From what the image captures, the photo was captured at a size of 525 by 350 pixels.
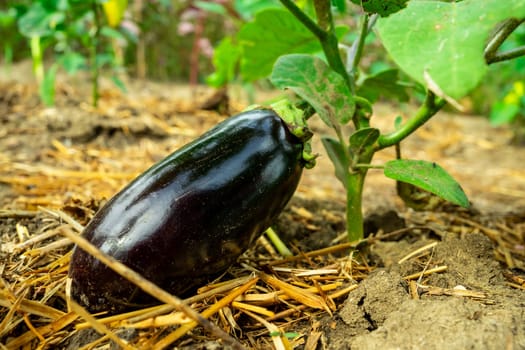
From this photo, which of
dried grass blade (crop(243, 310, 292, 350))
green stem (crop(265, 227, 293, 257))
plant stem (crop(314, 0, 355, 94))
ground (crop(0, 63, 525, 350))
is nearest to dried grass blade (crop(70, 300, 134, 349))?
ground (crop(0, 63, 525, 350))

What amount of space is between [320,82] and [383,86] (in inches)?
13.0

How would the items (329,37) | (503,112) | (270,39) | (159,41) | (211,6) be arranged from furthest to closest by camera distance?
1. (159,41)
2. (503,112)
3. (211,6)
4. (270,39)
5. (329,37)

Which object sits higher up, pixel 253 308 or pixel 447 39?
pixel 447 39

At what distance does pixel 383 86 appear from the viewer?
48.9 inches

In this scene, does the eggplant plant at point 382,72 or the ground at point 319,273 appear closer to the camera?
the eggplant plant at point 382,72

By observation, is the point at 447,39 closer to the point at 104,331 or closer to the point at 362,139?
the point at 362,139

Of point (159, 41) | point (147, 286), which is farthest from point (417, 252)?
point (159, 41)

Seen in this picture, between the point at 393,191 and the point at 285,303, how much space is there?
1.43 m

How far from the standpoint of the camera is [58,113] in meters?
2.65

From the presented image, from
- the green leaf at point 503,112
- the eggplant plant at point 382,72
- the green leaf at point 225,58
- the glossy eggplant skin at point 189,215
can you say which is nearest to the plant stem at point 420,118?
the eggplant plant at point 382,72

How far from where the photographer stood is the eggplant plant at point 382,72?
59 centimetres

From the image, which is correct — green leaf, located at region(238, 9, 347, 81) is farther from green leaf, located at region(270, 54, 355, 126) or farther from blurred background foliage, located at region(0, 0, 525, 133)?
green leaf, located at region(270, 54, 355, 126)

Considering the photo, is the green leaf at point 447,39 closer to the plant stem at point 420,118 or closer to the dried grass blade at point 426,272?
the plant stem at point 420,118

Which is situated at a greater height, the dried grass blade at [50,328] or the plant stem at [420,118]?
the plant stem at [420,118]
